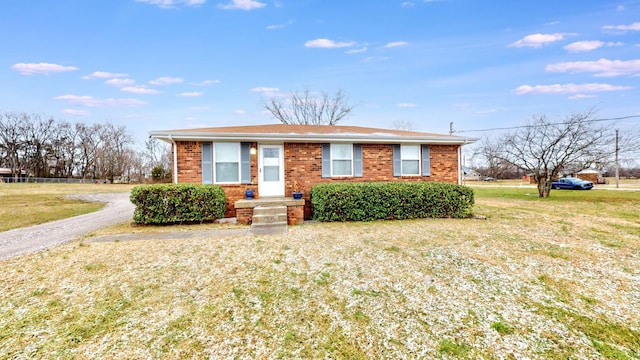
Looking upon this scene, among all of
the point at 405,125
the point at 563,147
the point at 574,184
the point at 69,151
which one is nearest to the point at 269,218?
the point at 563,147

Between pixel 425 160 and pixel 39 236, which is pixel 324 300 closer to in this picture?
pixel 39 236

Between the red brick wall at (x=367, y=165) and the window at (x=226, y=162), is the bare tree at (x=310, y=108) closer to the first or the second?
the red brick wall at (x=367, y=165)

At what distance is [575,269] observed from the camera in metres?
4.36

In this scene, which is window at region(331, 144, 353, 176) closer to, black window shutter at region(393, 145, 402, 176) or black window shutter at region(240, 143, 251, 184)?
black window shutter at region(393, 145, 402, 176)

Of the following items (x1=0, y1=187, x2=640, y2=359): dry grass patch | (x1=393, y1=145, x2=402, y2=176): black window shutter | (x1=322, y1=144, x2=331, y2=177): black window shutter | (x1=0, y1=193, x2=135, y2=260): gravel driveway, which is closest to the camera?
(x1=0, y1=187, x2=640, y2=359): dry grass patch

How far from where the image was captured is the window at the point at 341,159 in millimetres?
9828

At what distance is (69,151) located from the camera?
137 ft

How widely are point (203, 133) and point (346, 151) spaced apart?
16.2 feet

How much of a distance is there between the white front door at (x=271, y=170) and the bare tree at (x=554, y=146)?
52.2 ft

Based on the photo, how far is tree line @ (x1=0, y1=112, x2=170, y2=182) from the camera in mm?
39750

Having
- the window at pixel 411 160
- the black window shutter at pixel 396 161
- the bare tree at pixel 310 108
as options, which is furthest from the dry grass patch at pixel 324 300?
→ the bare tree at pixel 310 108

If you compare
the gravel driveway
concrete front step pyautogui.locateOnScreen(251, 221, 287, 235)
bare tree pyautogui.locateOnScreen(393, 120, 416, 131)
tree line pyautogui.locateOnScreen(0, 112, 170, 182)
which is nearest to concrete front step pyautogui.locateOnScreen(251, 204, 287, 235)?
concrete front step pyautogui.locateOnScreen(251, 221, 287, 235)

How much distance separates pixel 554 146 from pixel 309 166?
15944 millimetres

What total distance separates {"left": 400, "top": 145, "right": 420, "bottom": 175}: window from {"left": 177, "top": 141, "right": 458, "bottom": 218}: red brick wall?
26 centimetres
